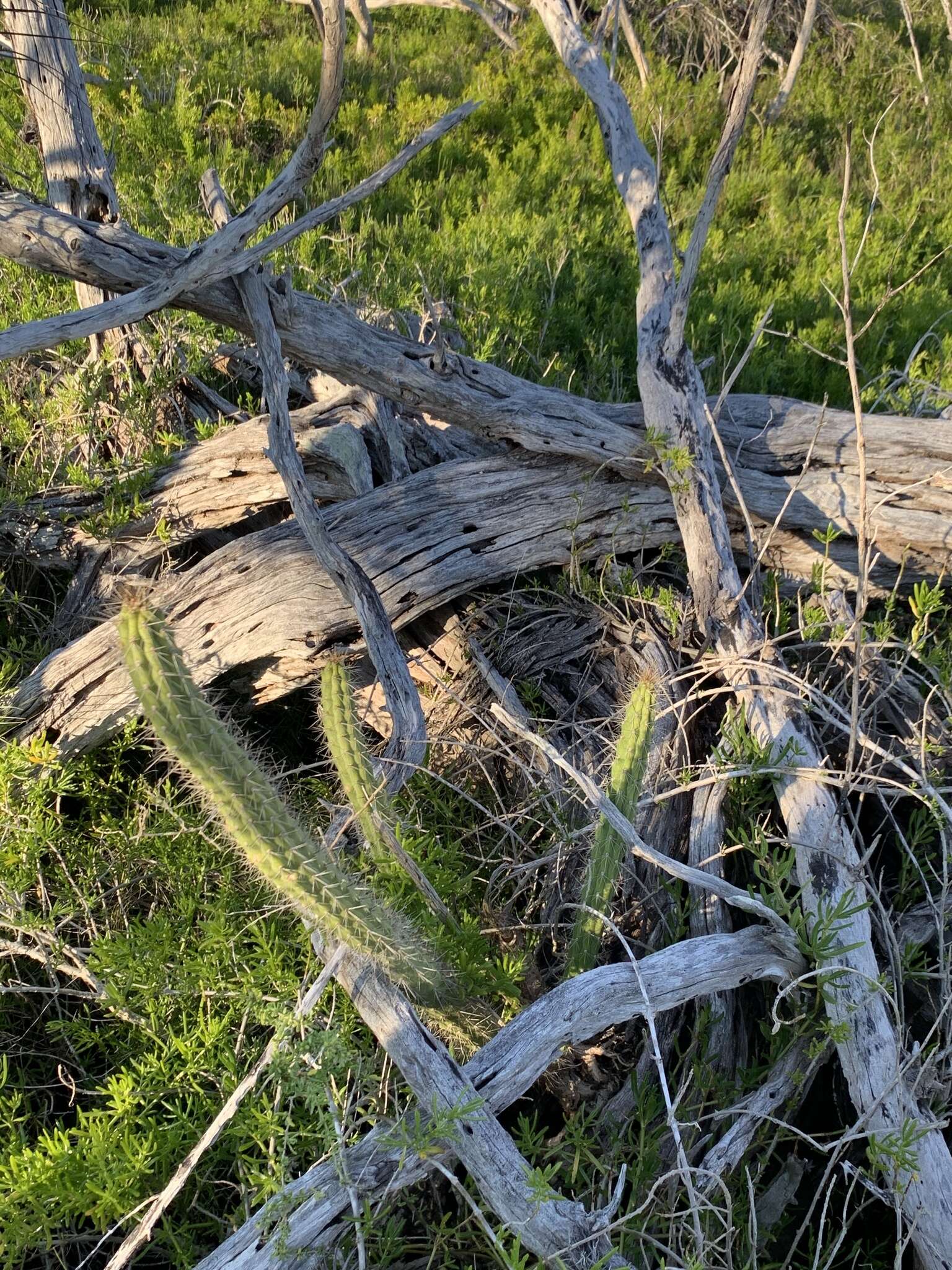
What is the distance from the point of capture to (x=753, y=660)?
123 inches

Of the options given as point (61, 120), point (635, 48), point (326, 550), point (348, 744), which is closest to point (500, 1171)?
point (348, 744)

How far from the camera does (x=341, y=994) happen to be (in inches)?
104

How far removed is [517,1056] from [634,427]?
2431 mm

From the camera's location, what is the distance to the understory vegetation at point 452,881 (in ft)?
7.72

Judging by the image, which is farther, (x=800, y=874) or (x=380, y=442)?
(x=380, y=442)

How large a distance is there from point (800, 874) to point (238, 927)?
1.63 metres

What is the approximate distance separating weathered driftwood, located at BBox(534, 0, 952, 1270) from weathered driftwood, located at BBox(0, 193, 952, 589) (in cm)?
23

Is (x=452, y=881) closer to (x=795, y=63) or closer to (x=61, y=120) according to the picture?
(x=61, y=120)

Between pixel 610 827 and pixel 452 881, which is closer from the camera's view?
pixel 610 827

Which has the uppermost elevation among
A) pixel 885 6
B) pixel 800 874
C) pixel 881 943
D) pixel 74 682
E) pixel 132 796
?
pixel 885 6

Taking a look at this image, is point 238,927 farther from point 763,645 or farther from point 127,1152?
point 763,645

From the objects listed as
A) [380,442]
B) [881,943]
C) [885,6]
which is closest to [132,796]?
[380,442]

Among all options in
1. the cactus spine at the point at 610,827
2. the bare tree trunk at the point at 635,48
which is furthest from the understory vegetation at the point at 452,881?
the bare tree trunk at the point at 635,48

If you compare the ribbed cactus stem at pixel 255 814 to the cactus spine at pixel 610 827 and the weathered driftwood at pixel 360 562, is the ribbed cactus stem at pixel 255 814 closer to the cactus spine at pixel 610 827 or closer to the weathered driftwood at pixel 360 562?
the cactus spine at pixel 610 827
